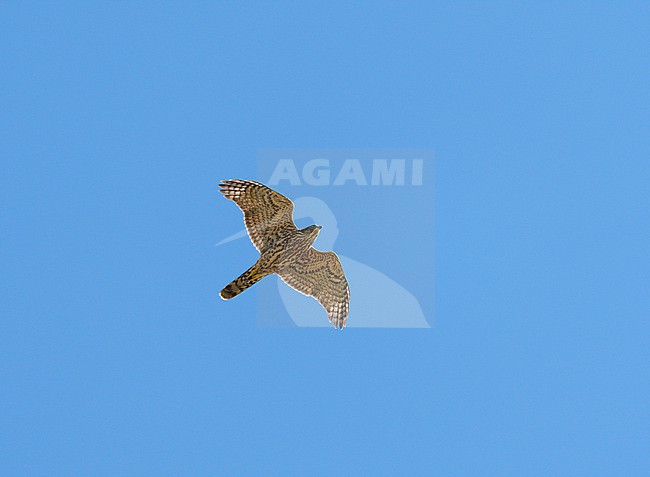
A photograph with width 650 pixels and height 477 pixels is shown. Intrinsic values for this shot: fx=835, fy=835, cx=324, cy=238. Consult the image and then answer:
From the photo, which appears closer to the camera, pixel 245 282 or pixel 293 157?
pixel 245 282

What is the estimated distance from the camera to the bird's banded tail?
1041 centimetres

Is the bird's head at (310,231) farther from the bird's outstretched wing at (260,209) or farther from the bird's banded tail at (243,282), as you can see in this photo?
the bird's banded tail at (243,282)

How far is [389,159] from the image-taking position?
11297mm

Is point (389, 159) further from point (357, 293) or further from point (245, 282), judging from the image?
point (245, 282)

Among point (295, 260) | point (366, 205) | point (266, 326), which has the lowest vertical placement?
point (266, 326)

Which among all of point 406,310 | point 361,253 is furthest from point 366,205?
point 406,310

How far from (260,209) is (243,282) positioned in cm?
95

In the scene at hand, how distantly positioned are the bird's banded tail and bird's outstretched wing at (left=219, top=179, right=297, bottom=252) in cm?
29

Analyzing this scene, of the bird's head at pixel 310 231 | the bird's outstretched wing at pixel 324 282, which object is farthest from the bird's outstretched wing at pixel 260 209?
the bird's outstretched wing at pixel 324 282

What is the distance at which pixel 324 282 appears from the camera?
11.2m

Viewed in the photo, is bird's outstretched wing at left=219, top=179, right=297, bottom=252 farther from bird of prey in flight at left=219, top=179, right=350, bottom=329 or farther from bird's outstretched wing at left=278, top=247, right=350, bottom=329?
bird's outstretched wing at left=278, top=247, right=350, bottom=329

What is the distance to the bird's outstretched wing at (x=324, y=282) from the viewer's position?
36.3 ft

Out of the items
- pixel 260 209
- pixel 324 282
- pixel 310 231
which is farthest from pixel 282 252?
pixel 324 282

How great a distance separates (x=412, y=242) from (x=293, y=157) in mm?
1982
